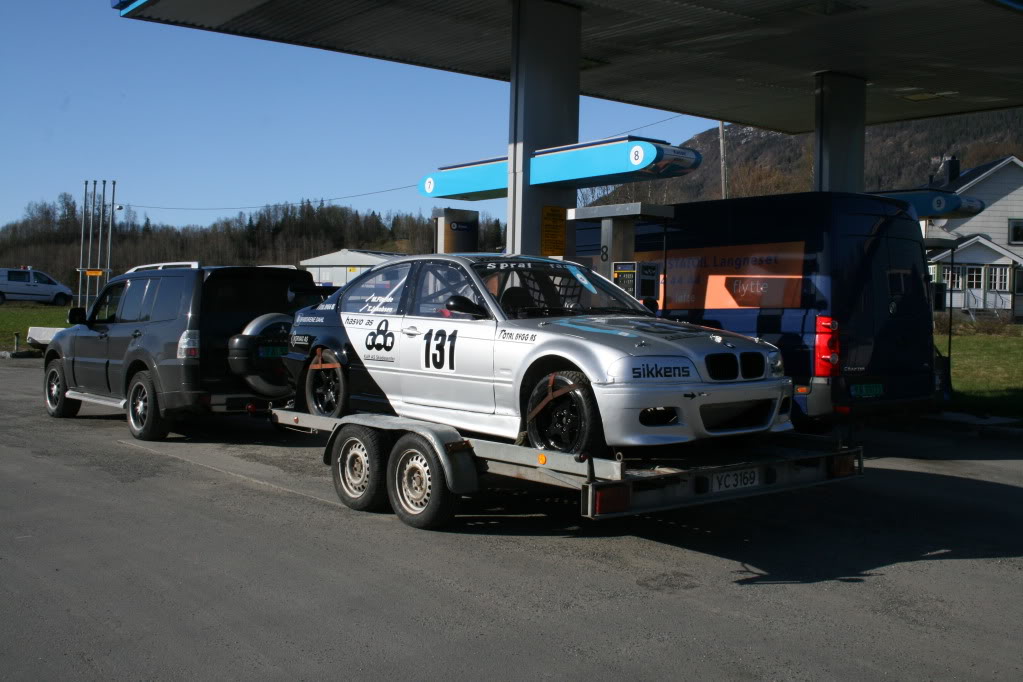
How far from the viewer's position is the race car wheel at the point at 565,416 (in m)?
6.41

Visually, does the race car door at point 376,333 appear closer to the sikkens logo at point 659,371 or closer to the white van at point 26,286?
the sikkens logo at point 659,371

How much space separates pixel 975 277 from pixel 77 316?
4790 centimetres

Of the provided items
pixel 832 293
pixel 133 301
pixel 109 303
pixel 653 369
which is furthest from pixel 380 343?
pixel 109 303

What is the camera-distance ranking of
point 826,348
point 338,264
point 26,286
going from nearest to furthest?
point 826,348 < point 26,286 < point 338,264

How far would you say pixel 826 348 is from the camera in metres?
9.89

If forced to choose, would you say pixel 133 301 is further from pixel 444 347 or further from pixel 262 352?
pixel 444 347

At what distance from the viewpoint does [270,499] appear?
8.23 m

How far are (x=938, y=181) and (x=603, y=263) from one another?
33.1 meters

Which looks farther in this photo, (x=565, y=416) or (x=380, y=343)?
(x=380, y=343)

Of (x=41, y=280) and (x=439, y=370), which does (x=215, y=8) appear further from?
(x=41, y=280)

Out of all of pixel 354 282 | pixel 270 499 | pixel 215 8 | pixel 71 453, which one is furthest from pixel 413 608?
pixel 215 8

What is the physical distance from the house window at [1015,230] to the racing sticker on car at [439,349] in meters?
54.4

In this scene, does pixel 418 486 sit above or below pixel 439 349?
below

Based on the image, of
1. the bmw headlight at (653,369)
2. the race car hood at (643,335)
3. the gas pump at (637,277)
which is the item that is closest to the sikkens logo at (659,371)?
the bmw headlight at (653,369)
